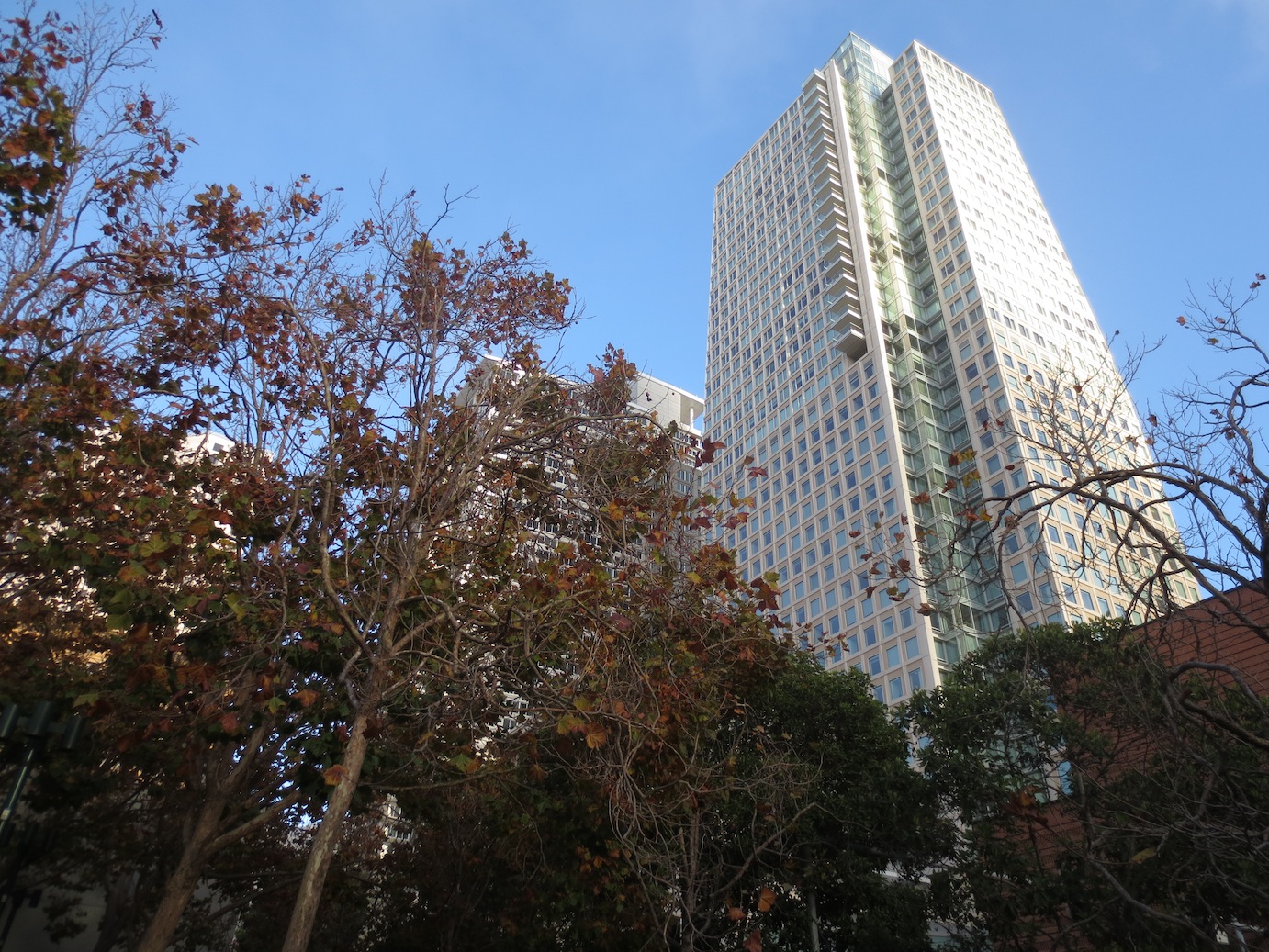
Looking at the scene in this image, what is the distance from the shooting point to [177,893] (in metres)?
8.49

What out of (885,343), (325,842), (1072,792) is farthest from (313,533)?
(885,343)

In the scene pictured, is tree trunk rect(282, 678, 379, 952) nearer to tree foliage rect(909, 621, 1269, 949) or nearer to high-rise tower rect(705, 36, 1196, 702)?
tree foliage rect(909, 621, 1269, 949)

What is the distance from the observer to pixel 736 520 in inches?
351

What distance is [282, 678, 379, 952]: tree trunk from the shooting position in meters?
6.07

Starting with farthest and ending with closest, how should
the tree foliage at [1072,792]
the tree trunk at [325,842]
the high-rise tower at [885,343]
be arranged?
the high-rise tower at [885,343]
the tree foliage at [1072,792]
the tree trunk at [325,842]

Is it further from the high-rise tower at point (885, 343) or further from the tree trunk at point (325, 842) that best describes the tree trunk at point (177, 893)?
the high-rise tower at point (885, 343)

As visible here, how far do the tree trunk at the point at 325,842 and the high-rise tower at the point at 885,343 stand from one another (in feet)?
126

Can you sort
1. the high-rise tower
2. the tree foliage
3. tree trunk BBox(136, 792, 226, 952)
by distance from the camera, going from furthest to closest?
1. the high-rise tower
2. the tree foliage
3. tree trunk BBox(136, 792, 226, 952)

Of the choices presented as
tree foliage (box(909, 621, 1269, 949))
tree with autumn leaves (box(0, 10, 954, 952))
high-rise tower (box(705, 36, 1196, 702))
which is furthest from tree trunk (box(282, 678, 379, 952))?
high-rise tower (box(705, 36, 1196, 702))

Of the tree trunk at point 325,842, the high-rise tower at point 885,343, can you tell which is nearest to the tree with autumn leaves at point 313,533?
the tree trunk at point 325,842

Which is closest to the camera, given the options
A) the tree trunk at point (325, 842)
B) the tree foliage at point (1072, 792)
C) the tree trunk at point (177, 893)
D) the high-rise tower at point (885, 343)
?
the tree trunk at point (325, 842)

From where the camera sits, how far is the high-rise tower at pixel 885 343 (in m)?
48.2

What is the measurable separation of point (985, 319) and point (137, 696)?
57.7 m

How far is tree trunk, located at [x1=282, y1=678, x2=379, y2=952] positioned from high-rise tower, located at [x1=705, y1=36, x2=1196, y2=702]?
126 ft
